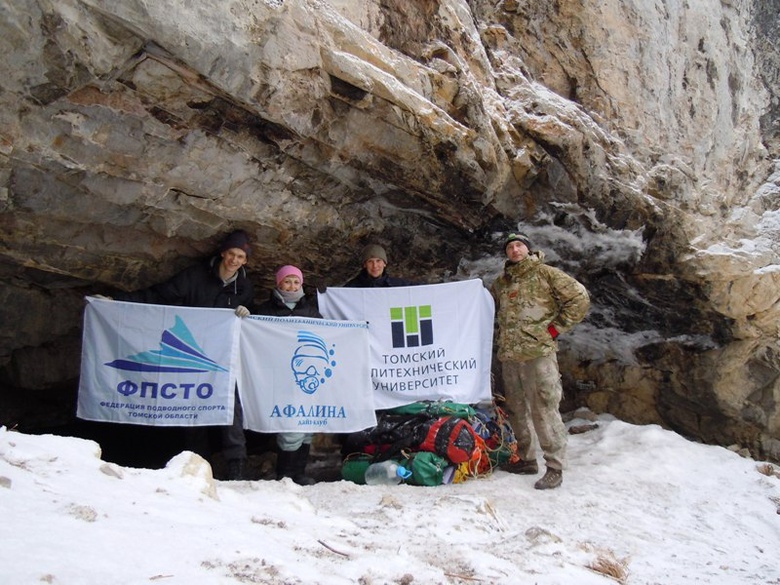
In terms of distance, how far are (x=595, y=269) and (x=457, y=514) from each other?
3857mm

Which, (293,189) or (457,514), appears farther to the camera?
(293,189)

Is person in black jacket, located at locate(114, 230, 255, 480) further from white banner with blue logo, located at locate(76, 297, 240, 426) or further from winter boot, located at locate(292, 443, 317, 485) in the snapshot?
winter boot, located at locate(292, 443, 317, 485)

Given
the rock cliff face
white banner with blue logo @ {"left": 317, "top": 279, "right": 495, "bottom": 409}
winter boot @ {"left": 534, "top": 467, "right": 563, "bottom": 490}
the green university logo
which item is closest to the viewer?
the rock cliff face

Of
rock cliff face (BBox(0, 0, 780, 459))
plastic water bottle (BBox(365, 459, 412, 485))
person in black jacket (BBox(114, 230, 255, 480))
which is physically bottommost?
plastic water bottle (BBox(365, 459, 412, 485))

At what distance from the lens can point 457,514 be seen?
3.62 metres

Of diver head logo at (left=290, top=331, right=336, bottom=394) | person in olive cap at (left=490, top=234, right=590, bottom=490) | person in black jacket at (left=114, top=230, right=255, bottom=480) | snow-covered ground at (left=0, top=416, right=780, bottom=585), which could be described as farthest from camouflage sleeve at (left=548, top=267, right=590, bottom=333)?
person in black jacket at (left=114, top=230, right=255, bottom=480)

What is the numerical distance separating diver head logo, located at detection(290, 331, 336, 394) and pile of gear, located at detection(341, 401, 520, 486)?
61 centimetres

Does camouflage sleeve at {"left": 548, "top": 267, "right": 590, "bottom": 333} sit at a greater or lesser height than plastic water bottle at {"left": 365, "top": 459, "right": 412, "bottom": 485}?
greater

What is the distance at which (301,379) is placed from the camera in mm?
5191

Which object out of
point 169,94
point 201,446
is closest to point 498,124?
point 169,94

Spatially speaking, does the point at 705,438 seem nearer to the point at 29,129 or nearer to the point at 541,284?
the point at 541,284

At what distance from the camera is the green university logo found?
566 cm

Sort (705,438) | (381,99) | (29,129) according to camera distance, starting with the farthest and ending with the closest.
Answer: (705,438) < (381,99) < (29,129)

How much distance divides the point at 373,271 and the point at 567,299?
6.00 ft
